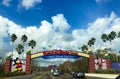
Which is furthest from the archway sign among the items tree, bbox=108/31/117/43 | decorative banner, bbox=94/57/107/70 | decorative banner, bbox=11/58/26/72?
tree, bbox=108/31/117/43

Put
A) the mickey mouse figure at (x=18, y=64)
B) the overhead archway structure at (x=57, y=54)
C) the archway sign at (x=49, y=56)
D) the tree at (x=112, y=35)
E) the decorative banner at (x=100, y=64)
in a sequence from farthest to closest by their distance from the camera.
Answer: the tree at (x=112, y=35) < the decorative banner at (x=100, y=64) < the overhead archway structure at (x=57, y=54) < the archway sign at (x=49, y=56) < the mickey mouse figure at (x=18, y=64)

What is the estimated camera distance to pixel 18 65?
6981cm

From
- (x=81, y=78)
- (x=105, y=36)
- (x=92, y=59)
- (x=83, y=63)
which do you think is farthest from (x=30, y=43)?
(x=81, y=78)

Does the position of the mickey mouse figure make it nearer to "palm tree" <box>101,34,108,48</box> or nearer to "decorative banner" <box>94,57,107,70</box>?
"decorative banner" <box>94,57,107,70</box>

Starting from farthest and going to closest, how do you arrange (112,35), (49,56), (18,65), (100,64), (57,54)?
(112,35) → (100,64) → (49,56) → (57,54) → (18,65)

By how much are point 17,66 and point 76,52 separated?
2055cm

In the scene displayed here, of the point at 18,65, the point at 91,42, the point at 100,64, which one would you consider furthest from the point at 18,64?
the point at 91,42

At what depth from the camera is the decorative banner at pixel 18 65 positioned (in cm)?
6945

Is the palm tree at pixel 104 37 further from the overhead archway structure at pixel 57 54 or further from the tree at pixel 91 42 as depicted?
the overhead archway structure at pixel 57 54

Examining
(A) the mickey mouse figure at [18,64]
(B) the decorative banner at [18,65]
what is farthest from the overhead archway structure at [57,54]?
(A) the mickey mouse figure at [18,64]

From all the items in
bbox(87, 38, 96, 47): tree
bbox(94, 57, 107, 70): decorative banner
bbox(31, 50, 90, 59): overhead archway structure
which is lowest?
bbox(94, 57, 107, 70): decorative banner

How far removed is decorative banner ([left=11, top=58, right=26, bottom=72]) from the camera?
2734 inches

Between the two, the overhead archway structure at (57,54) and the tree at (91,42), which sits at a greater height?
the tree at (91,42)

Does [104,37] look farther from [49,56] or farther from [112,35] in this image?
[49,56]
